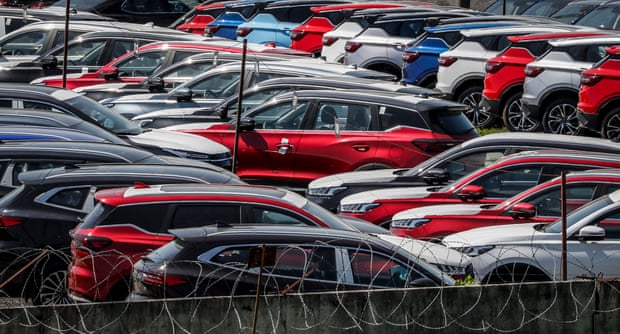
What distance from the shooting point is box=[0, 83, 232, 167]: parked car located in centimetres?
1616

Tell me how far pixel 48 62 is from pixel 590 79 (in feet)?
29.6

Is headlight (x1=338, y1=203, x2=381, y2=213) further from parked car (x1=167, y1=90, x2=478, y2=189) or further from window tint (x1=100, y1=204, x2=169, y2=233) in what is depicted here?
window tint (x1=100, y1=204, x2=169, y2=233)

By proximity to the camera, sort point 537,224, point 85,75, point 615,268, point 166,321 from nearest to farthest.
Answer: point 166,321, point 615,268, point 537,224, point 85,75

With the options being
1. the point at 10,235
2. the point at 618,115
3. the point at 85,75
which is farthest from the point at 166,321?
the point at 85,75

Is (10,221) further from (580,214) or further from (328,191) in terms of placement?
(580,214)

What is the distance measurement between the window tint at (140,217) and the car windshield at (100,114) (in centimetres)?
567

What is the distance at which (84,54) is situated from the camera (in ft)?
77.0

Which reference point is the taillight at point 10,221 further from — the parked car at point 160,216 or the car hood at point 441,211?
the car hood at point 441,211

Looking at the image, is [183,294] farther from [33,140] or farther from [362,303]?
[33,140]

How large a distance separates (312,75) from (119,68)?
14.7 ft

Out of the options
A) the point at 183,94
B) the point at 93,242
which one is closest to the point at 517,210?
the point at 93,242

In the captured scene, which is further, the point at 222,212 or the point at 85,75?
the point at 85,75

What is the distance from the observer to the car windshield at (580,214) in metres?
12.3

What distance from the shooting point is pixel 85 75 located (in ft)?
73.6
